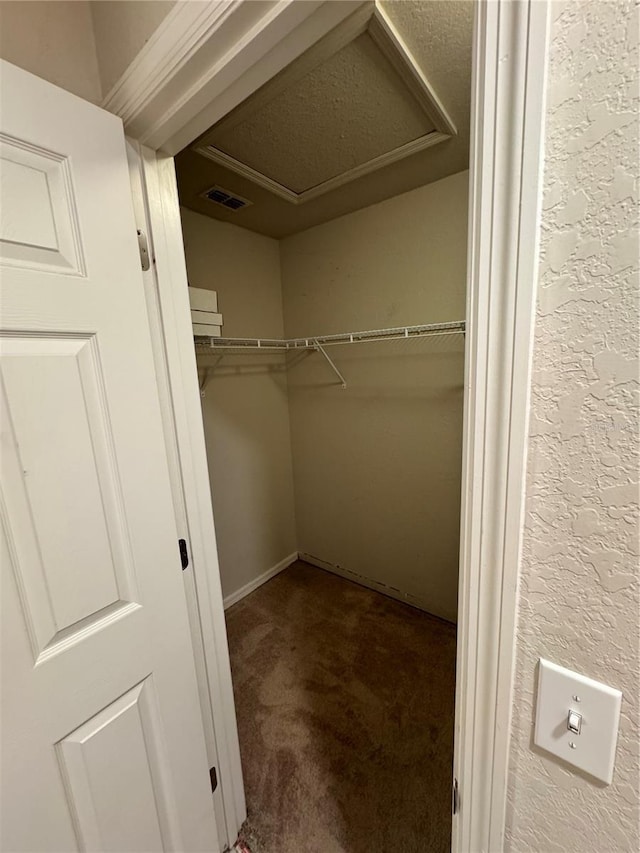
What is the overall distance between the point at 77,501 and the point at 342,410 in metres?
1.84

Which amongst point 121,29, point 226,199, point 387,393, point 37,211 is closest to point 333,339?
point 387,393

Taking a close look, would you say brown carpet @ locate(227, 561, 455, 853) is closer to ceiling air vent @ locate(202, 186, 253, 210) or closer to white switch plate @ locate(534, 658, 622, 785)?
white switch plate @ locate(534, 658, 622, 785)

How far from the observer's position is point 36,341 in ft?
2.09

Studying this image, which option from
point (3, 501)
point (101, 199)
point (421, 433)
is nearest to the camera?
point (3, 501)

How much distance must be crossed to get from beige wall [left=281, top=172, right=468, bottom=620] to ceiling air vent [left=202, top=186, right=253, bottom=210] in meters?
0.55

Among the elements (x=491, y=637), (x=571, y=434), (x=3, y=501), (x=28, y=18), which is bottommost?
(x=491, y=637)

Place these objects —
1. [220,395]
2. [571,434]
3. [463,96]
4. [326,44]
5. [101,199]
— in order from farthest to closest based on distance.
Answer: [220,395]
[463,96]
[326,44]
[101,199]
[571,434]

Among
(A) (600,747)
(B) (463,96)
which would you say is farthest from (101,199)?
(B) (463,96)

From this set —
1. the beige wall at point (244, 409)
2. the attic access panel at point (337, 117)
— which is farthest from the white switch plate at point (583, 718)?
the beige wall at point (244, 409)

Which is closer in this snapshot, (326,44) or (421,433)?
(326,44)

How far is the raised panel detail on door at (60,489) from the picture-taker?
0.62 m

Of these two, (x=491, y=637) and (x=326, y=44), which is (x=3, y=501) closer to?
(x=491, y=637)

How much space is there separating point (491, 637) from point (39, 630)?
0.78 m

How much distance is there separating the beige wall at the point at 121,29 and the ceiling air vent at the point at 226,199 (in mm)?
1020
